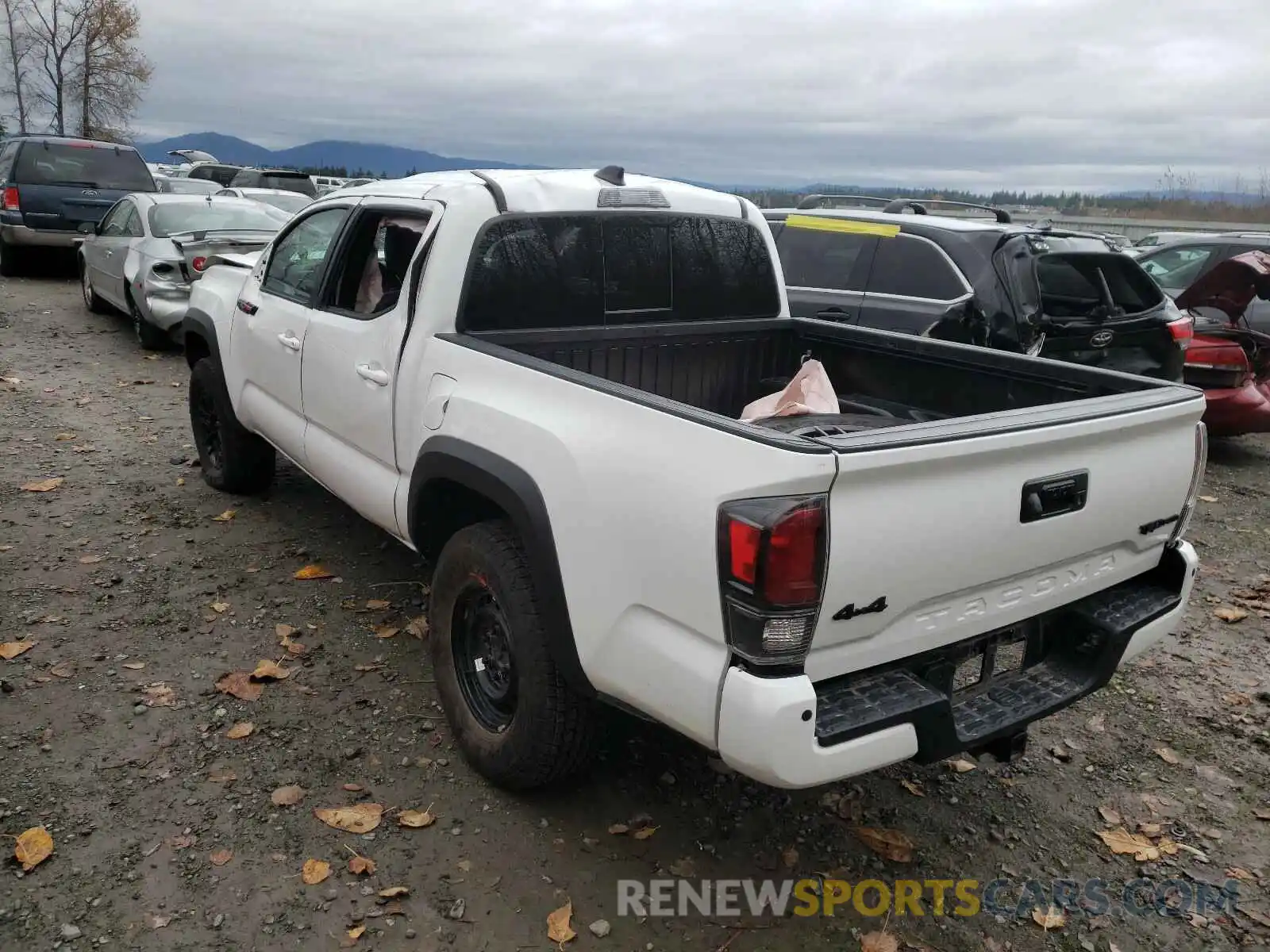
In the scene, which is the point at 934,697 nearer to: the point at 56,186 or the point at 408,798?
the point at 408,798

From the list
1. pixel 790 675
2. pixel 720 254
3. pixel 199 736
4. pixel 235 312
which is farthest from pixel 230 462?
pixel 790 675

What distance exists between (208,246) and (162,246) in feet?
1.49

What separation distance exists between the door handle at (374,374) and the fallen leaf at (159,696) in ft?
4.68

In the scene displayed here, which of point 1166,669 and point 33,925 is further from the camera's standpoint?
point 1166,669

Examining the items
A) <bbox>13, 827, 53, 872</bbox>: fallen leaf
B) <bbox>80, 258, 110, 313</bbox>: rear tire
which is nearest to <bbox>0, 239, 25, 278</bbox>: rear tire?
<bbox>80, 258, 110, 313</bbox>: rear tire

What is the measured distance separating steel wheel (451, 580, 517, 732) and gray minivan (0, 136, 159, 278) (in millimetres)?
13272

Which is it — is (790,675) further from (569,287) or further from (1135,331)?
(1135,331)

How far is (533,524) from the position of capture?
2760 mm

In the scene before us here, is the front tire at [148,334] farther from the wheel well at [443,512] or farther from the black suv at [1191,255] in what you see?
the black suv at [1191,255]

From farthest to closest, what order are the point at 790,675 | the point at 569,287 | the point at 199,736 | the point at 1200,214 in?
1. the point at 1200,214
2. the point at 569,287
3. the point at 199,736
4. the point at 790,675

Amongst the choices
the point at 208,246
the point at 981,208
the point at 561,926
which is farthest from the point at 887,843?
the point at 208,246

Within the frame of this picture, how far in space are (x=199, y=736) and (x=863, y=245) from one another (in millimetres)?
5427

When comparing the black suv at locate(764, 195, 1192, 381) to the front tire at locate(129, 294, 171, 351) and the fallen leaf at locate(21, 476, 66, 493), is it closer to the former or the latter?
the fallen leaf at locate(21, 476, 66, 493)

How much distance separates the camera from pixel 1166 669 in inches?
170
